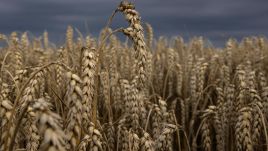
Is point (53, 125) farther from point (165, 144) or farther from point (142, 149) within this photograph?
point (165, 144)

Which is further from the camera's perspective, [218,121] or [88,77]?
[218,121]

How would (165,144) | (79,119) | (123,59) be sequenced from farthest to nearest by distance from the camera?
(123,59) < (165,144) < (79,119)

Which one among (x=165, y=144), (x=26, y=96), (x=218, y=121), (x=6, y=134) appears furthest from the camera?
(x=218, y=121)

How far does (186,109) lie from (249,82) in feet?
3.82

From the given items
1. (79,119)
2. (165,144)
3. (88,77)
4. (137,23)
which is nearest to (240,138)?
(165,144)

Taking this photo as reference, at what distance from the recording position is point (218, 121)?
155 inches

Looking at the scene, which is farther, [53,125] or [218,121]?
[218,121]

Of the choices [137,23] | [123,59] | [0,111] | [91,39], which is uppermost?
[91,39]

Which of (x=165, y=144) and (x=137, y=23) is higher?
(x=137, y=23)

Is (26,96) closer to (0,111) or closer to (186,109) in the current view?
(0,111)

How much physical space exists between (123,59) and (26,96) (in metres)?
3.81

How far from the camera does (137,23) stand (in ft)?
8.42

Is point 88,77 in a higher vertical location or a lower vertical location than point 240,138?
higher

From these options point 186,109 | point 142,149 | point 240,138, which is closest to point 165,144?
point 142,149
